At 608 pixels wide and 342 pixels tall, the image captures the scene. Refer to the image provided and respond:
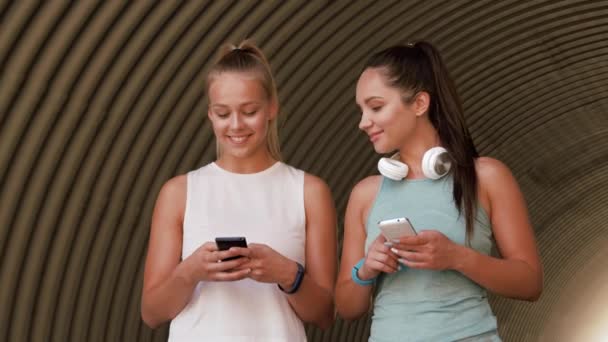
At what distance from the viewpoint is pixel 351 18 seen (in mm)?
7691

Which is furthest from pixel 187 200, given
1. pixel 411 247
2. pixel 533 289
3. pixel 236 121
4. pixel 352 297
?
pixel 533 289

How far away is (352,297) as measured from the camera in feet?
12.6

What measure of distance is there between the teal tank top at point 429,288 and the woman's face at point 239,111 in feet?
1.79

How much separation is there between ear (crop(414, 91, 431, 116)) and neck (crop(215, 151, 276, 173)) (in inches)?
25.3

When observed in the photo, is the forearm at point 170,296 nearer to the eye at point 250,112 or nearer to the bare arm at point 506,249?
the eye at point 250,112

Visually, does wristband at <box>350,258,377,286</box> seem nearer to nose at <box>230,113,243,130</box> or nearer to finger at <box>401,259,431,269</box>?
finger at <box>401,259,431,269</box>

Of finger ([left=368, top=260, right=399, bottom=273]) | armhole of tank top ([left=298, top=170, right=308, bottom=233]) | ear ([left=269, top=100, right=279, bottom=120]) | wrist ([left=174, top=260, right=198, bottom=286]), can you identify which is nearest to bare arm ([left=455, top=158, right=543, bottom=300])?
finger ([left=368, top=260, right=399, bottom=273])

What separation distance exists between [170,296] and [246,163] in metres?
0.65

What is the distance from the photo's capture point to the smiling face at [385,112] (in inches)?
150

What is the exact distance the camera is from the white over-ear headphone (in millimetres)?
3771

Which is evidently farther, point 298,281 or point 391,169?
point 391,169

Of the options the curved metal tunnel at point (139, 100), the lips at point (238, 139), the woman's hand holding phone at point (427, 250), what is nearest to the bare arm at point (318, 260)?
the lips at point (238, 139)

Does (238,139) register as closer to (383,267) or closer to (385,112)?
(385,112)

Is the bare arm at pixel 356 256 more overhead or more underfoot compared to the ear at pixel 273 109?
more underfoot
